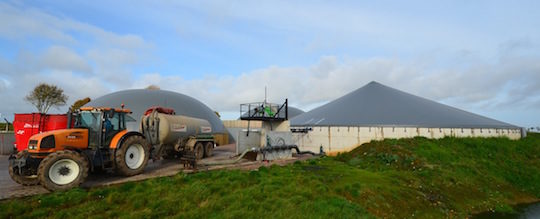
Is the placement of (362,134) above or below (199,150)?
above

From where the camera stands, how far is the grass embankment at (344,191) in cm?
863

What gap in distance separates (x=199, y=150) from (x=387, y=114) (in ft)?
54.9

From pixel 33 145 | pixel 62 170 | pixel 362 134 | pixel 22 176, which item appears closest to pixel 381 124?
pixel 362 134

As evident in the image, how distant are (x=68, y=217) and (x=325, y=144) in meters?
21.1

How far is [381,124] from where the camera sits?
23.4 metres

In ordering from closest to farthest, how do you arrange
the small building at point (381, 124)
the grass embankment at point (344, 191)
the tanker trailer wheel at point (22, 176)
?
1. the grass embankment at point (344, 191)
2. the tanker trailer wheel at point (22, 176)
3. the small building at point (381, 124)

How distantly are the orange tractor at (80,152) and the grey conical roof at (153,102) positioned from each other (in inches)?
818

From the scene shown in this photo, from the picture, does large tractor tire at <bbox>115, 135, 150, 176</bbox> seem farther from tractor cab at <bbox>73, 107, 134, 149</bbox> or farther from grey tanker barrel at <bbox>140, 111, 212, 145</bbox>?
grey tanker barrel at <bbox>140, 111, 212, 145</bbox>

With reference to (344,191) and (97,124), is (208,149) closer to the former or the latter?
(97,124)

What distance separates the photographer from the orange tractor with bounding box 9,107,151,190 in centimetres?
1018

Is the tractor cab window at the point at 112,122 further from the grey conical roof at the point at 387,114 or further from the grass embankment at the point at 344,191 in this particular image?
the grey conical roof at the point at 387,114

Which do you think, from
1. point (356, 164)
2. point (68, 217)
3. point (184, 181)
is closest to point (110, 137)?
point (184, 181)

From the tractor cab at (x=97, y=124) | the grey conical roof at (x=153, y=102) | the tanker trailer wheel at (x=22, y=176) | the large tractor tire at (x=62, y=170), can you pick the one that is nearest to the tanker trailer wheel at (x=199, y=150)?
the tractor cab at (x=97, y=124)

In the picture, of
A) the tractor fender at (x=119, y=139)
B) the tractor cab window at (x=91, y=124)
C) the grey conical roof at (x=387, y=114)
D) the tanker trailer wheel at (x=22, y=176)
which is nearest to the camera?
the tanker trailer wheel at (x=22, y=176)
